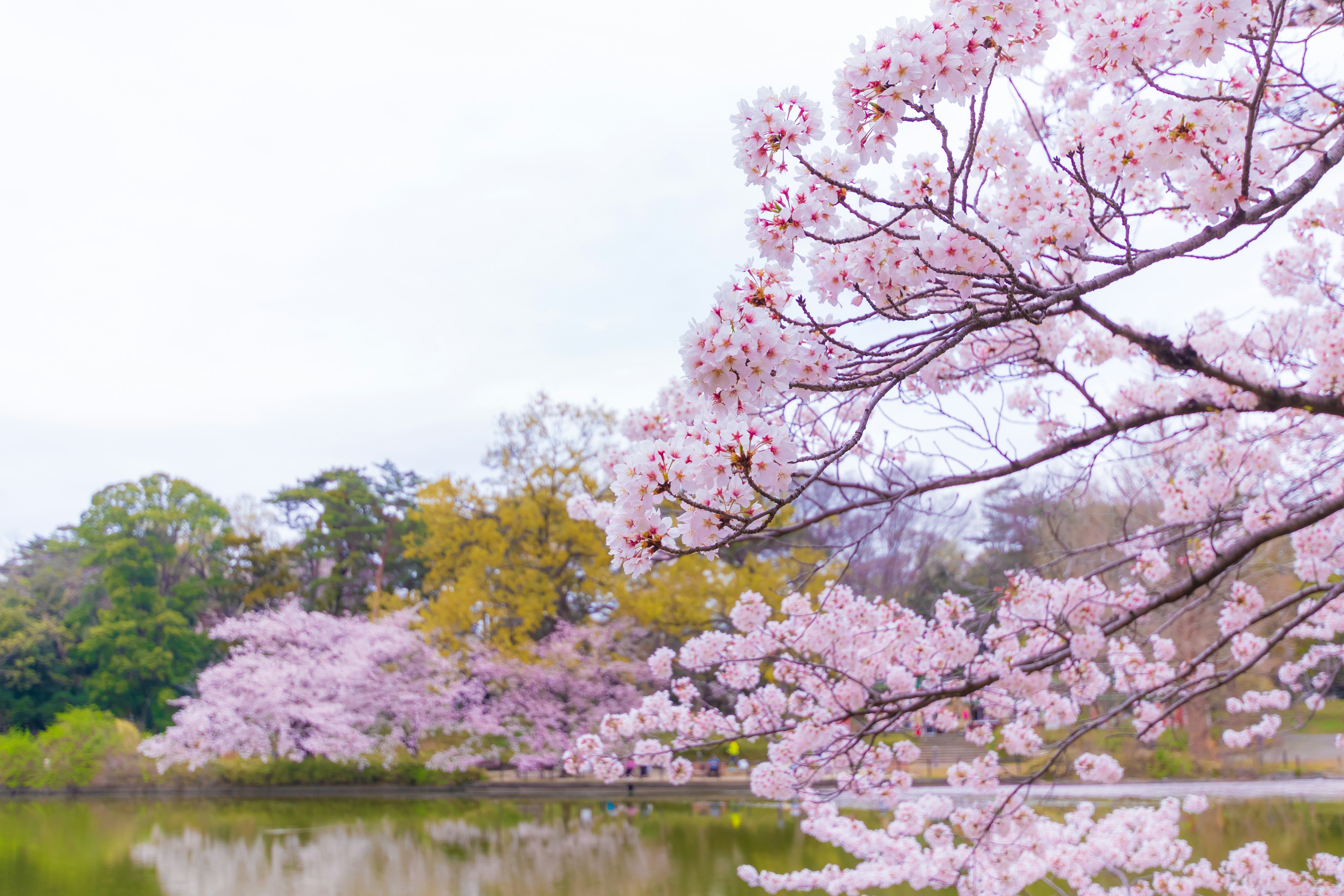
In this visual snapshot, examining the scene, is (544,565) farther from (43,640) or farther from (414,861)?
(43,640)

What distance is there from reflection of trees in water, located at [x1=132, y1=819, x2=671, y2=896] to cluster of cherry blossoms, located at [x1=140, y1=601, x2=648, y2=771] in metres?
2.80

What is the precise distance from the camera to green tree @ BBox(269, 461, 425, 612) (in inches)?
902

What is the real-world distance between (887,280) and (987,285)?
309mm

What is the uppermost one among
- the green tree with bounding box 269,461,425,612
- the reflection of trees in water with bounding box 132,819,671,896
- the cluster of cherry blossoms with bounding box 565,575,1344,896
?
the green tree with bounding box 269,461,425,612

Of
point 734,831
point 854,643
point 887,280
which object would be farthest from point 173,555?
point 887,280

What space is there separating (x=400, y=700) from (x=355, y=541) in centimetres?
881

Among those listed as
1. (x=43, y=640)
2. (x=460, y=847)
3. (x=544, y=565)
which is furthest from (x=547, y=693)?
(x=43, y=640)

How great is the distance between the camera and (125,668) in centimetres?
2116

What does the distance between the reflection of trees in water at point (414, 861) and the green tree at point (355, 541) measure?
10522 mm

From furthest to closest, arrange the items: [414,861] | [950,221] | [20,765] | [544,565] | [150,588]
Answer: [150,588], [20,765], [544,565], [414,861], [950,221]

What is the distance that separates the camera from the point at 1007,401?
5.84 m

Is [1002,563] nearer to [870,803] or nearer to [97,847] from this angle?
[870,803]

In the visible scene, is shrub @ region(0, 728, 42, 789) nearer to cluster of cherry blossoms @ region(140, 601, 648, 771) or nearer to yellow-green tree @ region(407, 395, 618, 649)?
cluster of cherry blossoms @ region(140, 601, 648, 771)

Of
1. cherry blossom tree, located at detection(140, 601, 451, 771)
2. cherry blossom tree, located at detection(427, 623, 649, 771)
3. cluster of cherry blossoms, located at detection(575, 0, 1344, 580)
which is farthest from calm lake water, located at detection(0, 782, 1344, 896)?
cluster of cherry blossoms, located at detection(575, 0, 1344, 580)
